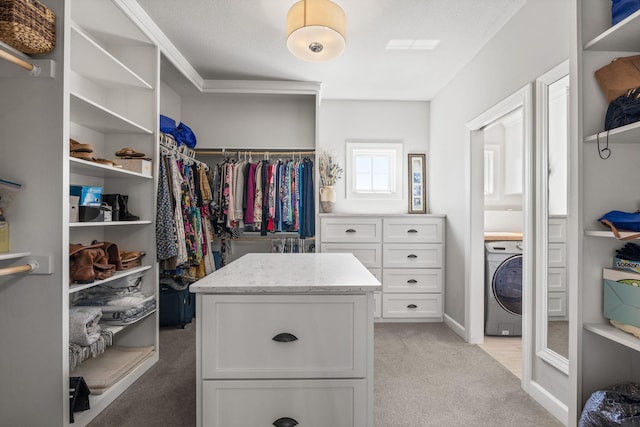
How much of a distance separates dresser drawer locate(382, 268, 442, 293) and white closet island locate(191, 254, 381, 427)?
7.98ft

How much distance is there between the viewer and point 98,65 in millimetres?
2262

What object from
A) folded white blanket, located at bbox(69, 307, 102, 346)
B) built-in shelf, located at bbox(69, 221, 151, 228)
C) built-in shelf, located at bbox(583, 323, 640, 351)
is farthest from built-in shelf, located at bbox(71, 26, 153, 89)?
built-in shelf, located at bbox(583, 323, 640, 351)

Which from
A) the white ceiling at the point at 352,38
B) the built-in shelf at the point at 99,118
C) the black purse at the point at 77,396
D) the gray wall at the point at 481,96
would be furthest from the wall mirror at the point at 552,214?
the built-in shelf at the point at 99,118

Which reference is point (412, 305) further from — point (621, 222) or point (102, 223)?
point (102, 223)

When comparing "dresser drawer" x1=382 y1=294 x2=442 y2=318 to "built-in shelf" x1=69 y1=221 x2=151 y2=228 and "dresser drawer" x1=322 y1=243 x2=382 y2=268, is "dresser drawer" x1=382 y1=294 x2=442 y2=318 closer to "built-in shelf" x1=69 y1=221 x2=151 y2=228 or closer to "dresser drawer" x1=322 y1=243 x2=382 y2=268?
"dresser drawer" x1=322 y1=243 x2=382 y2=268

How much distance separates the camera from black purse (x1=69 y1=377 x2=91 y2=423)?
1648mm

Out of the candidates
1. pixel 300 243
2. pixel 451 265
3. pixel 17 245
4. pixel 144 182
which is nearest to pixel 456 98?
pixel 451 265

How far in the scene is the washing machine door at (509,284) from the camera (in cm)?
312

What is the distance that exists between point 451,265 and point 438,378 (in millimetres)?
1388

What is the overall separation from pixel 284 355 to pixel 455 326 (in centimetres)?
257

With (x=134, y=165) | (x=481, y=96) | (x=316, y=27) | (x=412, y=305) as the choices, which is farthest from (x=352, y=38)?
(x=412, y=305)

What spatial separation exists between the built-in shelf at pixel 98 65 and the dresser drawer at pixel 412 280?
2780 mm

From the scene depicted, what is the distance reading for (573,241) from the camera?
4.80 ft

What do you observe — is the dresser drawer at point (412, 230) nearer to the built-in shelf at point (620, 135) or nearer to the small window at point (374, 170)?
the small window at point (374, 170)
